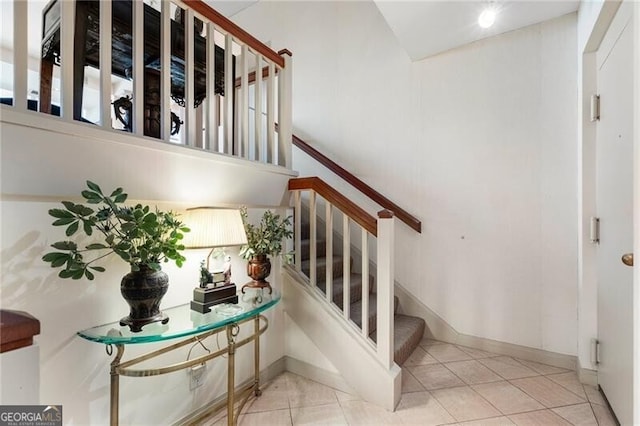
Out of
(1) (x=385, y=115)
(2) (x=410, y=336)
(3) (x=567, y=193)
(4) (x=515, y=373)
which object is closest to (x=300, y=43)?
(1) (x=385, y=115)

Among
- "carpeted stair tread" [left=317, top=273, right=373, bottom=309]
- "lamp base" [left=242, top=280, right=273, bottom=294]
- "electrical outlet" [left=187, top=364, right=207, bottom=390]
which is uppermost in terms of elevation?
"lamp base" [left=242, top=280, right=273, bottom=294]

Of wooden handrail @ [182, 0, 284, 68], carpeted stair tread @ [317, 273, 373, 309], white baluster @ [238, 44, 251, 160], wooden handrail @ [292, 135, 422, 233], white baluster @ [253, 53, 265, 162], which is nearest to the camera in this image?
wooden handrail @ [182, 0, 284, 68]

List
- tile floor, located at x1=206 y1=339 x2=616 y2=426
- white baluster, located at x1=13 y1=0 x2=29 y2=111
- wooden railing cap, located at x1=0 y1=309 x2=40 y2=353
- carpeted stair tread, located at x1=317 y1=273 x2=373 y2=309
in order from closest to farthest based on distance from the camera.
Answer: wooden railing cap, located at x1=0 y1=309 x2=40 y2=353 < white baluster, located at x1=13 y1=0 x2=29 y2=111 < tile floor, located at x1=206 y1=339 x2=616 y2=426 < carpeted stair tread, located at x1=317 y1=273 x2=373 y2=309

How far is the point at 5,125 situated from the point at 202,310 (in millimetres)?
981

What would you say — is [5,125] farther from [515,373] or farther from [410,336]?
[515,373]

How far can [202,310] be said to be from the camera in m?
1.46

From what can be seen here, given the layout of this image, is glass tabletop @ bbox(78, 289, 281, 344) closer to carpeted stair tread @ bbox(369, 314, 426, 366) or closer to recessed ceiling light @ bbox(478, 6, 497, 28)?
carpeted stair tread @ bbox(369, 314, 426, 366)

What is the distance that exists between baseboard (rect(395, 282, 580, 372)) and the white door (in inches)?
12.8

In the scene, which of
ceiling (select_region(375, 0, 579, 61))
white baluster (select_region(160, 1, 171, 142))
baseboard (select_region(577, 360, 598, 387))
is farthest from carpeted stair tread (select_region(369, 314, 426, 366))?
ceiling (select_region(375, 0, 579, 61))

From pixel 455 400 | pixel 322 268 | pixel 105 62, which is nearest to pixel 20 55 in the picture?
pixel 105 62

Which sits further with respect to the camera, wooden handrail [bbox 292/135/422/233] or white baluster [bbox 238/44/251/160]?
wooden handrail [bbox 292/135/422/233]

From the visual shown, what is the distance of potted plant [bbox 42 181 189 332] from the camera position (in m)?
1.05

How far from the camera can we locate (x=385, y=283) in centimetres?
176

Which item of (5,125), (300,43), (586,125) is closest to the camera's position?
(5,125)
